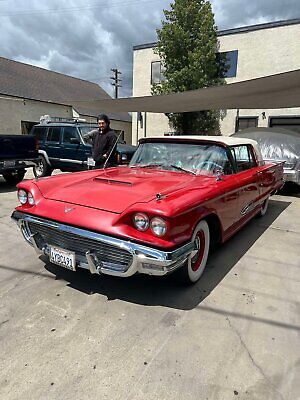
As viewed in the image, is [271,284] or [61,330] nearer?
[61,330]

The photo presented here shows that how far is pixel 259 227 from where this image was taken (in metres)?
5.39

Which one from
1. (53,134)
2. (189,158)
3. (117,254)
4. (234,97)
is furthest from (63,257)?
(53,134)

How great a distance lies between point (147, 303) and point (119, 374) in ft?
2.83

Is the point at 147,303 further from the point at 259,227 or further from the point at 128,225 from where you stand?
the point at 259,227

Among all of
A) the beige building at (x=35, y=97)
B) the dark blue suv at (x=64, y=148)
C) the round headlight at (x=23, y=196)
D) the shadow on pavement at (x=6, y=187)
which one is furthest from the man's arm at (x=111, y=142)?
the beige building at (x=35, y=97)

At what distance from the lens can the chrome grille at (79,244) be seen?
8.71 feet

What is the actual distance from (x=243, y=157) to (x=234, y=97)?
14.2 ft

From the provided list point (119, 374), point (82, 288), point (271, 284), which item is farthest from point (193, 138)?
point (119, 374)

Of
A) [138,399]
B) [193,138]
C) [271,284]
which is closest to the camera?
[138,399]

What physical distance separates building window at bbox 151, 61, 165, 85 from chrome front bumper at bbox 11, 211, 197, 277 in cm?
1785

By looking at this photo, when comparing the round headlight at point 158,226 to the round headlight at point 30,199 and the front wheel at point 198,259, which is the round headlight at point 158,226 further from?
the round headlight at point 30,199

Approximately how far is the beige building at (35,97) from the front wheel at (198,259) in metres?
16.0

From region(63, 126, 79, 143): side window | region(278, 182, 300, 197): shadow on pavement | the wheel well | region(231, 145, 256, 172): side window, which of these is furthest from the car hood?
region(63, 126, 79, 143): side window

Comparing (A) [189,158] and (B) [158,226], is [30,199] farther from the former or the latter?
(A) [189,158]
